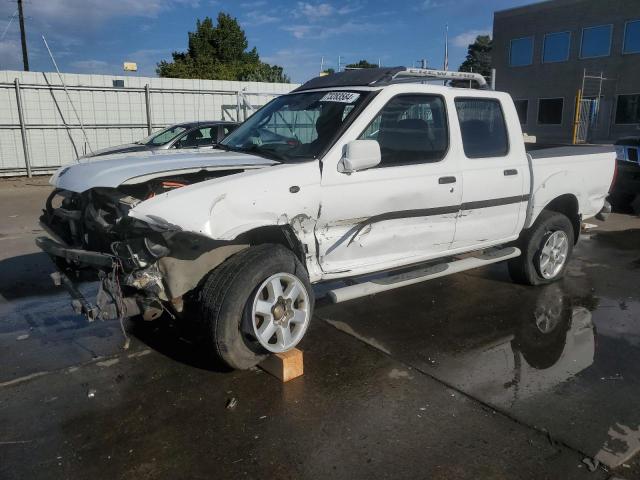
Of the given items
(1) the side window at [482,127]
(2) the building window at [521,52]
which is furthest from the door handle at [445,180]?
(2) the building window at [521,52]

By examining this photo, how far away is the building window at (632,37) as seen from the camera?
2598cm

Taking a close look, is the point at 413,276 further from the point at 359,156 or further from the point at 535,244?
the point at 535,244

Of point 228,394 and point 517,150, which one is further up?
point 517,150

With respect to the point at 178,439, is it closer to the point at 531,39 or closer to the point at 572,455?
the point at 572,455

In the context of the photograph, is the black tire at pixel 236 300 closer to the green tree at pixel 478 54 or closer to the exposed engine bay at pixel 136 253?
the exposed engine bay at pixel 136 253

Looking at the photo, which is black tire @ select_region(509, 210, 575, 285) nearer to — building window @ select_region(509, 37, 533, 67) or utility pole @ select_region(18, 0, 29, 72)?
building window @ select_region(509, 37, 533, 67)

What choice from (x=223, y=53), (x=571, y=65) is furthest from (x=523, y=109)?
(x=223, y=53)

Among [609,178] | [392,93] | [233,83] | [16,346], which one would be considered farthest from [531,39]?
[16,346]

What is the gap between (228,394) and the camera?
3.63m

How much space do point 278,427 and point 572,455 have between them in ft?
5.40

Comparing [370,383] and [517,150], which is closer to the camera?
[370,383]

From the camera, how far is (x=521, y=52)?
30859 millimetres

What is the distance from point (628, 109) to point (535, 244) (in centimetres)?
2509

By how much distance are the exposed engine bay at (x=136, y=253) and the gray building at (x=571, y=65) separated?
936 inches
